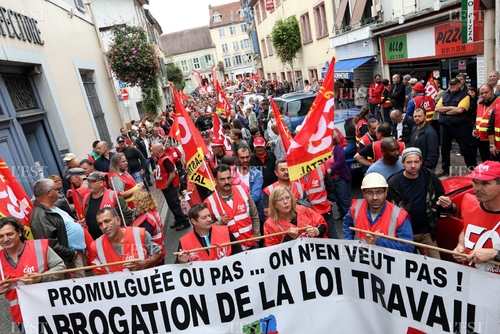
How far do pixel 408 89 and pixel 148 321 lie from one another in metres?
9.57

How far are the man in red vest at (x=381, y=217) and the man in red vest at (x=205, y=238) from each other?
1281 mm

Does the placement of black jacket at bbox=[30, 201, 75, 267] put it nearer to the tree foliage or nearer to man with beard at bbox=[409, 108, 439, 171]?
man with beard at bbox=[409, 108, 439, 171]

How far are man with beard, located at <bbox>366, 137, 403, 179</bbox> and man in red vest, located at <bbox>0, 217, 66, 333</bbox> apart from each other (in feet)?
12.1

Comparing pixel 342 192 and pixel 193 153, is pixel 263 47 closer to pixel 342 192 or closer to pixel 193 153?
pixel 342 192

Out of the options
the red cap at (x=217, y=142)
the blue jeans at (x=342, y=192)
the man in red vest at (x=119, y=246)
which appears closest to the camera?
the man in red vest at (x=119, y=246)

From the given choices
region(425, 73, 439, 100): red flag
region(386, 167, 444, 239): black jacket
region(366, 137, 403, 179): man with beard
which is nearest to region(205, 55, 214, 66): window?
region(425, 73, 439, 100): red flag

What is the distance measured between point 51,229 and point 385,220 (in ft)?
11.7

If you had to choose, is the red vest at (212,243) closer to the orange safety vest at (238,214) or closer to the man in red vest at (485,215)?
the orange safety vest at (238,214)

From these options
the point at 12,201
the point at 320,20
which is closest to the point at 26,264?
the point at 12,201

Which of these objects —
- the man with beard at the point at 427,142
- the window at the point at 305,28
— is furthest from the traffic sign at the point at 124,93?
the window at the point at 305,28

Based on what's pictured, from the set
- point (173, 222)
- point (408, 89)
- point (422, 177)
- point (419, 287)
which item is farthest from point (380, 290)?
point (408, 89)

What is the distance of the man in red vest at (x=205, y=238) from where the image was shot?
3.43 m

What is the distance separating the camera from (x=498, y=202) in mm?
2678

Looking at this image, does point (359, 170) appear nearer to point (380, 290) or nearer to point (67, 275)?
point (380, 290)
